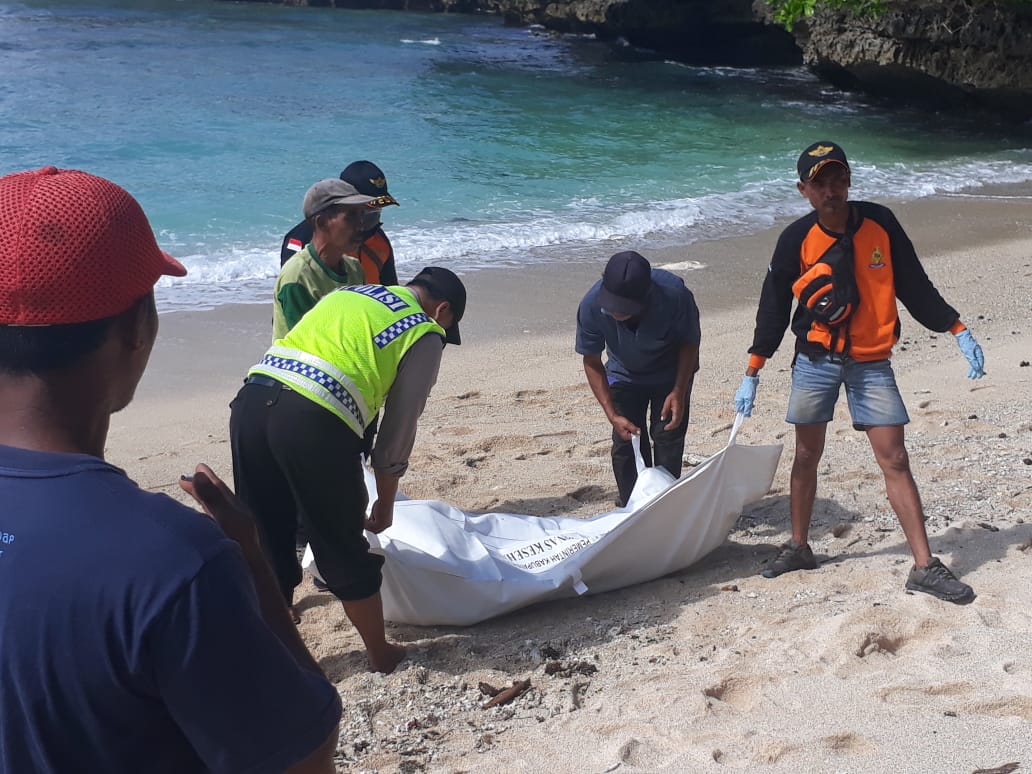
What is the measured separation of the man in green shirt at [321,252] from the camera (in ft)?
15.0

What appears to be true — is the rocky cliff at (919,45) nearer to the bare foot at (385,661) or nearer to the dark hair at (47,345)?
the bare foot at (385,661)

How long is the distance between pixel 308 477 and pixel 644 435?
2.12 m

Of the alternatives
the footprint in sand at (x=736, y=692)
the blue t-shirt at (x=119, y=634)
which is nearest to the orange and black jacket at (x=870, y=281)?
the footprint in sand at (x=736, y=692)

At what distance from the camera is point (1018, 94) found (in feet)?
69.5

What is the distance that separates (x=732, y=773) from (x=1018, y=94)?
21.3 m

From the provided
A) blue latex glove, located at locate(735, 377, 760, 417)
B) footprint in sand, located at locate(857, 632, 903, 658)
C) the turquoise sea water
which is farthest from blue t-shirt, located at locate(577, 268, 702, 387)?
the turquoise sea water

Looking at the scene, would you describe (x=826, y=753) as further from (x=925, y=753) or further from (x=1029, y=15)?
(x=1029, y=15)

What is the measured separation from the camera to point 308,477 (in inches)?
141

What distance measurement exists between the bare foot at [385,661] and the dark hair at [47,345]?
269 centimetres

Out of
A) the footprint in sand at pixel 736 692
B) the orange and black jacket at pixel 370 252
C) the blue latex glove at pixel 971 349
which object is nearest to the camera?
the footprint in sand at pixel 736 692

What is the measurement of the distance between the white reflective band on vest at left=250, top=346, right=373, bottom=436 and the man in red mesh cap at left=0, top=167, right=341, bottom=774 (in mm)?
2092

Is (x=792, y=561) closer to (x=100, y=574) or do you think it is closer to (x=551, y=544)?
(x=551, y=544)

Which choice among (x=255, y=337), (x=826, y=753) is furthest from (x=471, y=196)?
(x=826, y=753)

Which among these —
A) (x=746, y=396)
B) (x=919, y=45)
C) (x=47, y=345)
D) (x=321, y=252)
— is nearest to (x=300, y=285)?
(x=321, y=252)
